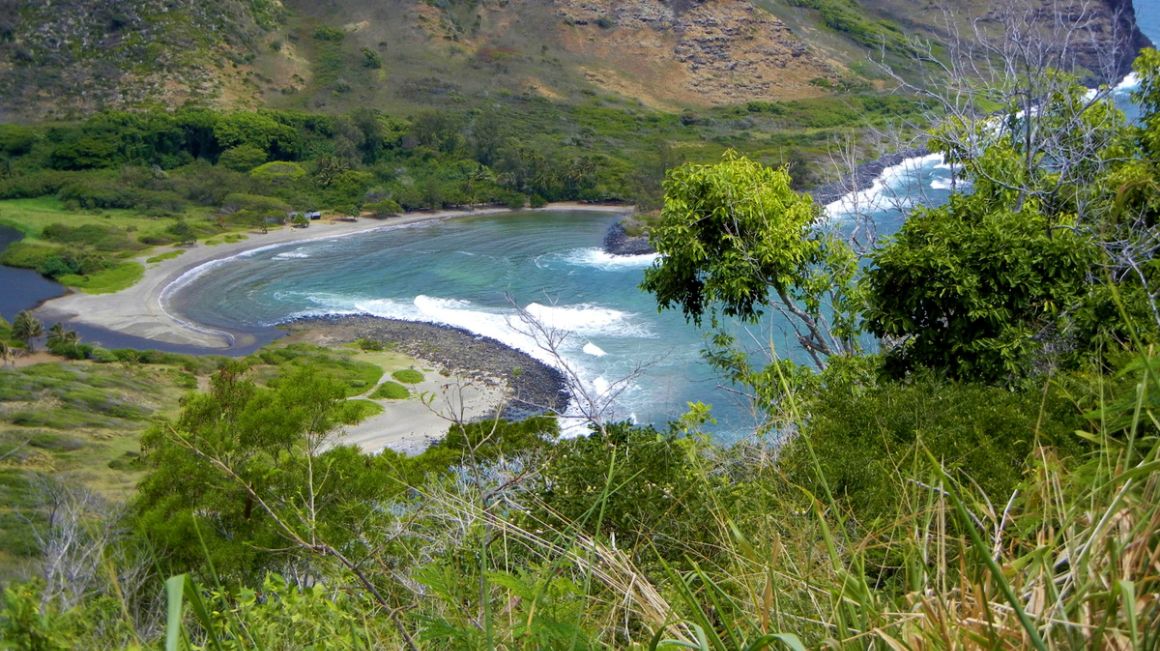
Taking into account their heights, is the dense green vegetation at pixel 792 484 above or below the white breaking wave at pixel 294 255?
above

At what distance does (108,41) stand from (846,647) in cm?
7365

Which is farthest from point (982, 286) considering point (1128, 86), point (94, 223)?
point (1128, 86)

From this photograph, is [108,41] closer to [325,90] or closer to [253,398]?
[325,90]

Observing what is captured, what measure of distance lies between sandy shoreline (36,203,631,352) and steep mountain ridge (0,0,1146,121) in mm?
22334

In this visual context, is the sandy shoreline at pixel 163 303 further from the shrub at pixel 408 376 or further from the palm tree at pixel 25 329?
the shrub at pixel 408 376

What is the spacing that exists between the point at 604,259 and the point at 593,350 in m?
13.3

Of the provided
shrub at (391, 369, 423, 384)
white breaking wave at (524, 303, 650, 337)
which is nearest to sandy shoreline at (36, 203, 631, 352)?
shrub at (391, 369, 423, 384)

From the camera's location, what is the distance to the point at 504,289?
35.8 meters

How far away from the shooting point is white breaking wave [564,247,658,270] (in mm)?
39219

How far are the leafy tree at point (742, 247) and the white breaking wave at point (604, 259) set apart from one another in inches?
1160

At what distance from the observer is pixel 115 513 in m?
10.2

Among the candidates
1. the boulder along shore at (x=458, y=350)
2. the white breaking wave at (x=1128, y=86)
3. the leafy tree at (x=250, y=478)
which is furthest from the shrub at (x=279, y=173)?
the leafy tree at (x=250, y=478)

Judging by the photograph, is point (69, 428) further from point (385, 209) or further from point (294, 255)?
point (385, 209)

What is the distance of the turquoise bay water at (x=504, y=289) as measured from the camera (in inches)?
1032
